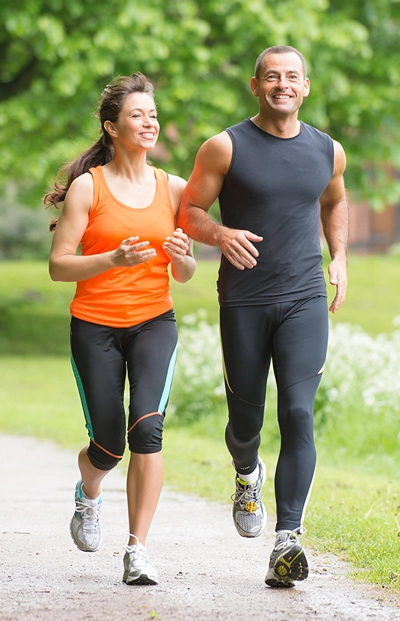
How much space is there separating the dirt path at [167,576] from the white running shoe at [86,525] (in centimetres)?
11

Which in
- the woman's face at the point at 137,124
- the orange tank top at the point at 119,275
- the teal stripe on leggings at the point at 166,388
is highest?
the woman's face at the point at 137,124

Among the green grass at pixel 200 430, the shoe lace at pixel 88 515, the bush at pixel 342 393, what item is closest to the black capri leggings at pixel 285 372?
the green grass at pixel 200 430

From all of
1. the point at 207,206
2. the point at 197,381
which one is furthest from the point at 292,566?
the point at 197,381

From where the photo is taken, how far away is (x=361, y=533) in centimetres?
568

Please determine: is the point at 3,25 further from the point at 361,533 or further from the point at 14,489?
the point at 361,533

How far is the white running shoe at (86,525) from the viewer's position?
502 cm

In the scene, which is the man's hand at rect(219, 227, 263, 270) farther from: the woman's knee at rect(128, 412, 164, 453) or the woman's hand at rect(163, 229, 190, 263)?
the woman's knee at rect(128, 412, 164, 453)

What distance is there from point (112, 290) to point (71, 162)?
74 cm

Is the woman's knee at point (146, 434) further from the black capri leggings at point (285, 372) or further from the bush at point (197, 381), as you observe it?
the bush at point (197, 381)

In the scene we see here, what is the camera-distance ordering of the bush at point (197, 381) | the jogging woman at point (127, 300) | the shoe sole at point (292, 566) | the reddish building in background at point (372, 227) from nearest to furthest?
the shoe sole at point (292, 566) < the jogging woman at point (127, 300) < the bush at point (197, 381) < the reddish building in background at point (372, 227)

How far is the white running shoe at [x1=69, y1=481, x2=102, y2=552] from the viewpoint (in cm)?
502

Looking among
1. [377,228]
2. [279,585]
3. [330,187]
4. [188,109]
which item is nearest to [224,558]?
[279,585]

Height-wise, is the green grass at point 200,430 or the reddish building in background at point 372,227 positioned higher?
the reddish building in background at point 372,227

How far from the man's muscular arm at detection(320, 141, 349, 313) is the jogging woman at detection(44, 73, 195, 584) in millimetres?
695
